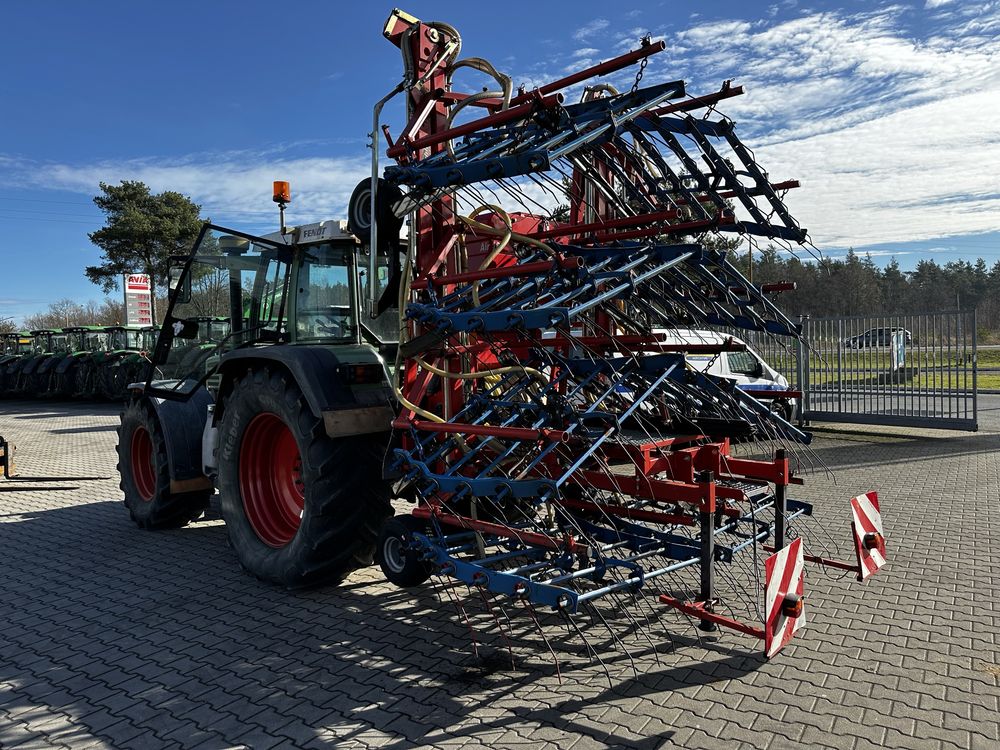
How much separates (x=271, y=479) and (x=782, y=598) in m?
3.33

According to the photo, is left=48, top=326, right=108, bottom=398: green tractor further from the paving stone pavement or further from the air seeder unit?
Result: the air seeder unit

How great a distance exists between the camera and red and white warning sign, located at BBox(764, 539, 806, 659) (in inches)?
122

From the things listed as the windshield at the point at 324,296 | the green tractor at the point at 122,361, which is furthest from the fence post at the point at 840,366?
the green tractor at the point at 122,361

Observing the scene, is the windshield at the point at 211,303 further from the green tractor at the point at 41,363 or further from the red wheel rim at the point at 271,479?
the green tractor at the point at 41,363

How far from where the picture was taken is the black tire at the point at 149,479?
5.88 meters

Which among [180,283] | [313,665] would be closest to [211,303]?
[180,283]

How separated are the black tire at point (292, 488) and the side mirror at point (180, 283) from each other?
1.18m

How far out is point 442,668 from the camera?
3363mm

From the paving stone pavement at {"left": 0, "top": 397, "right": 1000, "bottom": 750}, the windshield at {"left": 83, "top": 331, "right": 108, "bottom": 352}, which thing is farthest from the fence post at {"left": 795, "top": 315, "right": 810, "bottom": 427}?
the windshield at {"left": 83, "top": 331, "right": 108, "bottom": 352}

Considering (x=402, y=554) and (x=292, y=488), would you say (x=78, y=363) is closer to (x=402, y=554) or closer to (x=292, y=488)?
(x=292, y=488)

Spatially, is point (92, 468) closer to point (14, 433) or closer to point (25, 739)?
point (14, 433)

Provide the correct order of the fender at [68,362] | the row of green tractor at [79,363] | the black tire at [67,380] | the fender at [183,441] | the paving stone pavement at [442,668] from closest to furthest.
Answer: the paving stone pavement at [442,668]
the fender at [183,441]
the row of green tractor at [79,363]
the fender at [68,362]
the black tire at [67,380]

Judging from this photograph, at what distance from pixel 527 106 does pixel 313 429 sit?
83.2 inches

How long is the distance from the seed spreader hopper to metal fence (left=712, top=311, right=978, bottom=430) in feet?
21.4
